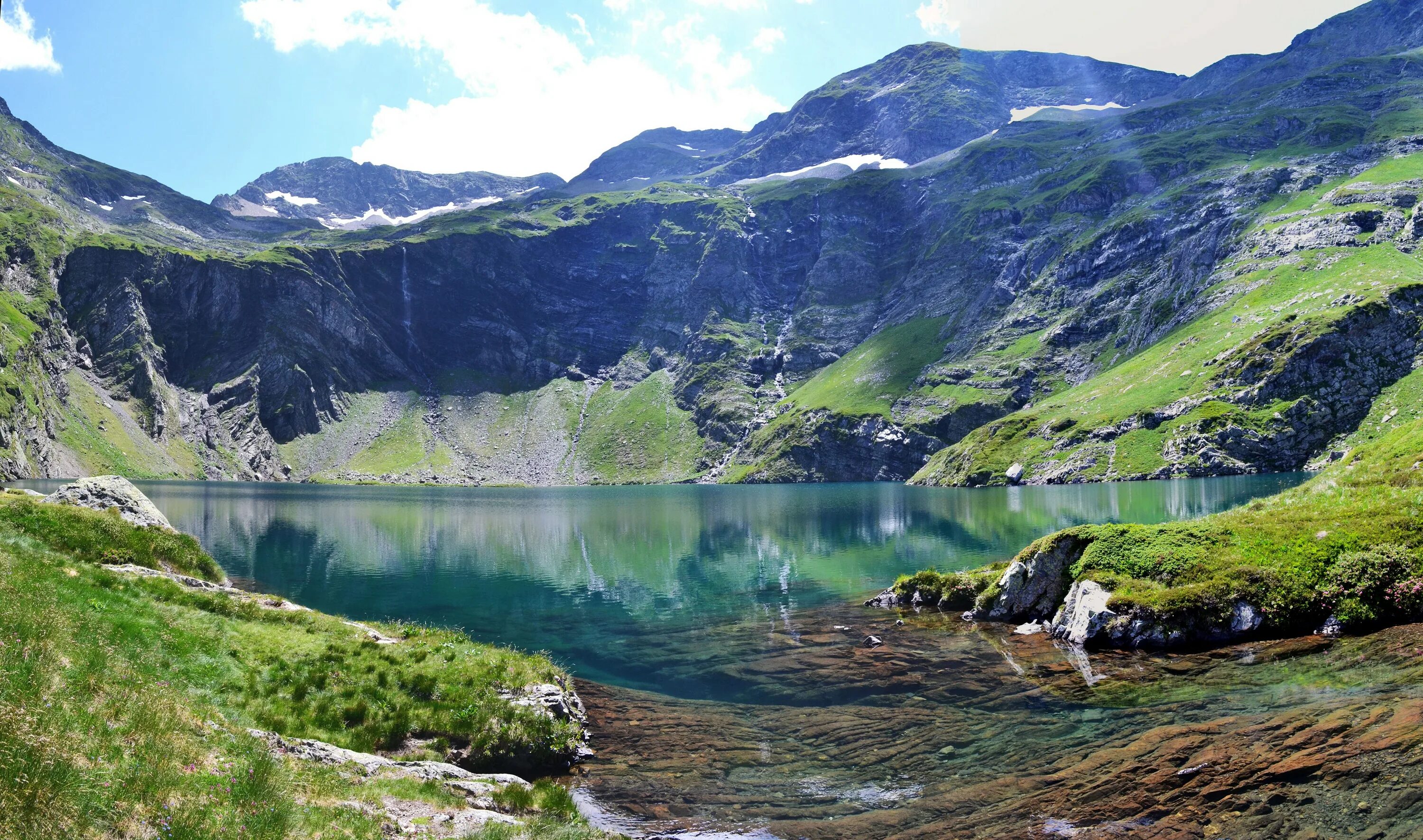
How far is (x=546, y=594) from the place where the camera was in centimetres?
5128

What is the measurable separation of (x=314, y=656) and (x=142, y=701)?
38.2 ft

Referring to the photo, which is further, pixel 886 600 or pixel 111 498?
pixel 886 600

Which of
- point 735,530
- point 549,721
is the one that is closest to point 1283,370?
point 735,530

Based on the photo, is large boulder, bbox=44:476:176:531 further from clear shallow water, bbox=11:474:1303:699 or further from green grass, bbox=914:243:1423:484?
green grass, bbox=914:243:1423:484

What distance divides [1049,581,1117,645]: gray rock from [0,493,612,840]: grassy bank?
21.8m

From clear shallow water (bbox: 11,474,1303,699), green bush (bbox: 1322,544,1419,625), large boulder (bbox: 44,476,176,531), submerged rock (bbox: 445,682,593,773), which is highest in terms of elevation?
large boulder (bbox: 44,476,176,531)

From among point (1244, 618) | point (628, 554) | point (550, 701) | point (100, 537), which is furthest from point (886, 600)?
point (100, 537)

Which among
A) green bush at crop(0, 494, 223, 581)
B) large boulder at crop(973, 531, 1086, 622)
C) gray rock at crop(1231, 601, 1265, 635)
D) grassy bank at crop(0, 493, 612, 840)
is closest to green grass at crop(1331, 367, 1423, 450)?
large boulder at crop(973, 531, 1086, 622)

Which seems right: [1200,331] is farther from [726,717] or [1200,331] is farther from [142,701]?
[142,701]

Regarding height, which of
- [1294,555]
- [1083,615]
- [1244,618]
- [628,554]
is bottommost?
[628,554]

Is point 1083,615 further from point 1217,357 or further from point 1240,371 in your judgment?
point 1217,357

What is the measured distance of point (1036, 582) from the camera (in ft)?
119

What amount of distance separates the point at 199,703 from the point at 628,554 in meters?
58.3

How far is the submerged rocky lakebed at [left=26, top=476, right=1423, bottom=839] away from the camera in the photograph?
1350 centimetres
